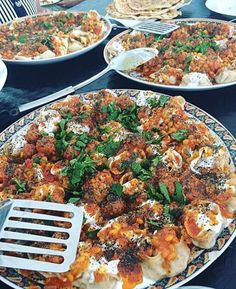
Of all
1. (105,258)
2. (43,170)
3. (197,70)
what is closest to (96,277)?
(105,258)

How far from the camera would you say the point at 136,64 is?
7.65 ft

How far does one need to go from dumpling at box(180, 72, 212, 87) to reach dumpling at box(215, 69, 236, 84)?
6 centimetres

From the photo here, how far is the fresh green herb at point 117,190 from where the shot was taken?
146 centimetres

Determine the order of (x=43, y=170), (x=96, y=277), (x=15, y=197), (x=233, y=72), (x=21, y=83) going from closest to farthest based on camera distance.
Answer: (x=96, y=277), (x=15, y=197), (x=43, y=170), (x=233, y=72), (x=21, y=83)

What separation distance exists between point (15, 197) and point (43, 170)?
19 centimetres

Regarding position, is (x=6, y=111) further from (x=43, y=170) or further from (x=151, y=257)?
(x=151, y=257)

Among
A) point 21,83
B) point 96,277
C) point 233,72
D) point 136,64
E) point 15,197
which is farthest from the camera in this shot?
point 21,83

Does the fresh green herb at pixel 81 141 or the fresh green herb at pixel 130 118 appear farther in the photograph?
the fresh green herb at pixel 130 118

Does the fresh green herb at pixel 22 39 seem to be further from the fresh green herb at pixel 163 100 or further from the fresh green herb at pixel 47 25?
the fresh green herb at pixel 163 100

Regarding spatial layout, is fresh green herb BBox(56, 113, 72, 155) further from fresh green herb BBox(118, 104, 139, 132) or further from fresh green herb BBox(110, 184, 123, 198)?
fresh green herb BBox(110, 184, 123, 198)

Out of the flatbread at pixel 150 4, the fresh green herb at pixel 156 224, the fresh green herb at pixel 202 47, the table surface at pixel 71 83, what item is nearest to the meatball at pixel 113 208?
the fresh green herb at pixel 156 224

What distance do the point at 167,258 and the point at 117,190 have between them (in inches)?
13.9

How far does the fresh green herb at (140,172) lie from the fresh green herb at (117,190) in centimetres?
10

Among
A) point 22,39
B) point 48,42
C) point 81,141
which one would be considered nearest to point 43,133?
point 81,141
